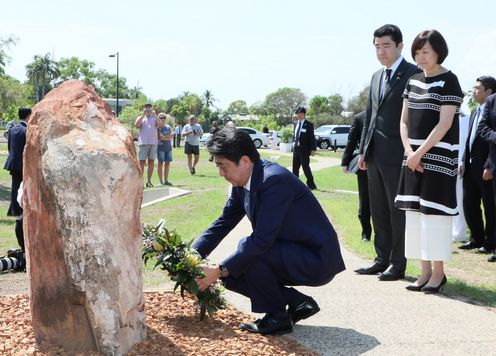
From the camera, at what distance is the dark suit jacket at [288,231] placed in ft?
14.7

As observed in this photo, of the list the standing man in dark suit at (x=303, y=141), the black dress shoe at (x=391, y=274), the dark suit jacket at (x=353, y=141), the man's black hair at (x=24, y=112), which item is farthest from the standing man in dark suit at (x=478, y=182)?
the standing man in dark suit at (x=303, y=141)

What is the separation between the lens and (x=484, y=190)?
8.67 meters

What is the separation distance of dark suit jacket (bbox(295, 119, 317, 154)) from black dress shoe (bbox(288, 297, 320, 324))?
11213mm

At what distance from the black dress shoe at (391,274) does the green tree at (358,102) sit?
64.0 metres

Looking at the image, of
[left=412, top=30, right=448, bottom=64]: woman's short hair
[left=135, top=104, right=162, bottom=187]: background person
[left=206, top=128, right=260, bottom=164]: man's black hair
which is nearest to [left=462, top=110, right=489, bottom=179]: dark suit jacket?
[left=412, top=30, right=448, bottom=64]: woman's short hair

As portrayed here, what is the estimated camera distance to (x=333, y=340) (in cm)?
463

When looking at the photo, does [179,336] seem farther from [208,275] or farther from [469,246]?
[469,246]

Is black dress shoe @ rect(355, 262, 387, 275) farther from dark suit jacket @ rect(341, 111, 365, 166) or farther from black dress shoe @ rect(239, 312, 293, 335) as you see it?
dark suit jacket @ rect(341, 111, 365, 166)

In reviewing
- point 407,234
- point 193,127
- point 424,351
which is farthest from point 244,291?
point 193,127

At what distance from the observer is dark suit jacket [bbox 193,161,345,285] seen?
447 cm

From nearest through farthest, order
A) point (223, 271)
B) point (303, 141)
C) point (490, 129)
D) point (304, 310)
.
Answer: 1. point (223, 271)
2. point (304, 310)
3. point (490, 129)
4. point (303, 141)

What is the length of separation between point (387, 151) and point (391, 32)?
114cm

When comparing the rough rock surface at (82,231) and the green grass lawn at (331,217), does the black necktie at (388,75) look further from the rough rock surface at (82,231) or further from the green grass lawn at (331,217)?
the rough rock surface at (82,231)

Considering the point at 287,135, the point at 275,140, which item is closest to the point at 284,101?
the point at 275,140
